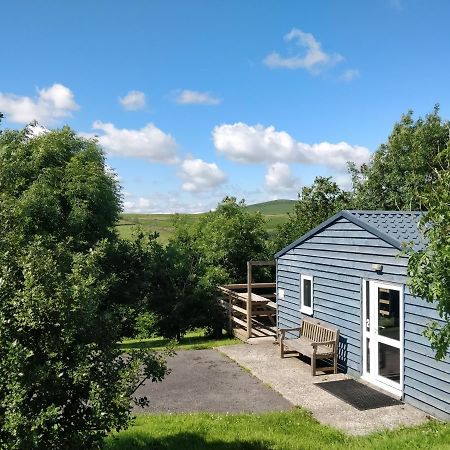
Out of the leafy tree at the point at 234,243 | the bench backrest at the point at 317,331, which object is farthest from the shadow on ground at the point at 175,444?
the leafy tree at the point at 234,243

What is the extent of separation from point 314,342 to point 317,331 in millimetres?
911

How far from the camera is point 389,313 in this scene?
955 cm

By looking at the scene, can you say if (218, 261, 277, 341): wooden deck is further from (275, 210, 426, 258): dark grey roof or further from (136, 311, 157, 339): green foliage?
(275, 210, 426, 258): dark grey roof

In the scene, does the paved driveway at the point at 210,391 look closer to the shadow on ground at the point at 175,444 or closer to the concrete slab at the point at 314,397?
the concrete slab at the point at 314,397

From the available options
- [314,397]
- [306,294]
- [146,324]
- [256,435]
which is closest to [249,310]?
[306,294]

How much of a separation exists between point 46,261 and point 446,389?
6.78 meters

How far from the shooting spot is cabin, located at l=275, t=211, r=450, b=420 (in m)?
8.22

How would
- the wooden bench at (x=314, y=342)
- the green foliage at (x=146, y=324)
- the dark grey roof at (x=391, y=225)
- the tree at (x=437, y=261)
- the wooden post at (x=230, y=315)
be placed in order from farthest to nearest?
the green foliage at (x=146, y=324) < the wooden post at (x=230, y=315) < the wooden bench at (x=314, y=342) < the dark grey roof at (x=391, y=225) < the tree at (x=437, y=261)

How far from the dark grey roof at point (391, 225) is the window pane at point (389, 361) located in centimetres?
229

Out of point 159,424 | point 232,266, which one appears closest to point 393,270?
point 159,424

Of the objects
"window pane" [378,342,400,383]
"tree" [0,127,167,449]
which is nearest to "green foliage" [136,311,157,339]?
"window pane" [378,342,400,383]

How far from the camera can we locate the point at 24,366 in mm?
4309

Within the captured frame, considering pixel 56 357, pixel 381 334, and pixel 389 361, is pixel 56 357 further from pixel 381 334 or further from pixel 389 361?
pixel 389 361

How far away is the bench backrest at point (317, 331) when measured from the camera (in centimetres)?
1092
